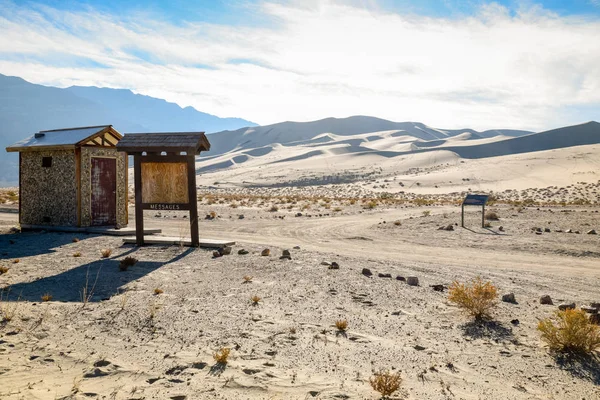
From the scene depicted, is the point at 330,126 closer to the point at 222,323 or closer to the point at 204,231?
the point at 204,231

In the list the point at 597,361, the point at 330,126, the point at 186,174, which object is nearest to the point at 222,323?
the point at 597,361

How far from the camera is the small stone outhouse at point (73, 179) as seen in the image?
15934 mm

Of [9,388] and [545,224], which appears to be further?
[545,224]

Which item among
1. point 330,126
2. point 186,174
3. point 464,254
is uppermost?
point 330,126

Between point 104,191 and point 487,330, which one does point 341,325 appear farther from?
point 104,191

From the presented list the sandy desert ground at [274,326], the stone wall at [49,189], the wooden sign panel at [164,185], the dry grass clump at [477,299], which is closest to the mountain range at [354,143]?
the stone wall at [49,189]

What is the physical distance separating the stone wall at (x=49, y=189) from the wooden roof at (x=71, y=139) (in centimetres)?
29

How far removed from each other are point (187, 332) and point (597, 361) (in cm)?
506

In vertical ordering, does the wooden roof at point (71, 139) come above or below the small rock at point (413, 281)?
above

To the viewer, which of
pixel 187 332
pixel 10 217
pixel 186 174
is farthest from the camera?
pixel 10 217

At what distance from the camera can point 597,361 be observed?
536cm

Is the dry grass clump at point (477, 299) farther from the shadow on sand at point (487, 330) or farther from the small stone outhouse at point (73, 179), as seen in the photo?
the small stone outhouse at point (73, 179)

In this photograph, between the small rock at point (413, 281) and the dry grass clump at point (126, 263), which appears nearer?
the small rock at point (413, 281)

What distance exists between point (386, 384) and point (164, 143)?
389 inches
